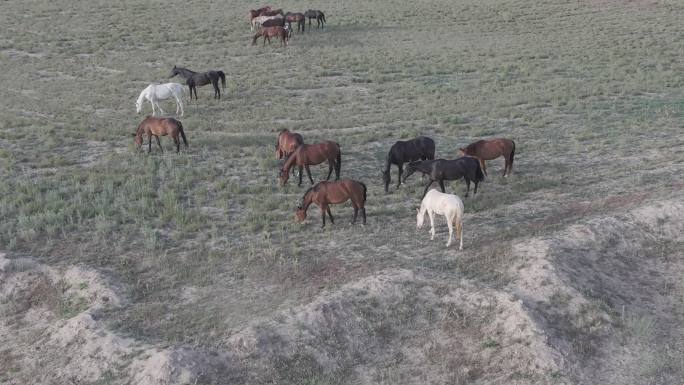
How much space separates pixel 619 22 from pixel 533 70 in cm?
1621

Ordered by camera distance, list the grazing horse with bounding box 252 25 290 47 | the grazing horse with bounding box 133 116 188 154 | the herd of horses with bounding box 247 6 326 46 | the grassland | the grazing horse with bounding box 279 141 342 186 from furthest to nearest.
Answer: the herd of horses with bounding box 247 6 326 46 < the grazing horse with bounding box 252 25 290 47 < the grazing horse with bounding box 133 116 188 154 < the grazing horse with bounding box 279 141 342 186 < the grassland

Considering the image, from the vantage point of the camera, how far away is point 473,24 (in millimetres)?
41375

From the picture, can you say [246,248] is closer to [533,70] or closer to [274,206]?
[274,206]

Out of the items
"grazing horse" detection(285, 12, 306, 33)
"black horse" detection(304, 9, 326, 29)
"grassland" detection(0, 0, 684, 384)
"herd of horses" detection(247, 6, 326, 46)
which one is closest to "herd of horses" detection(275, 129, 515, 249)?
"grassland" detection(0, 0, 684, 384)

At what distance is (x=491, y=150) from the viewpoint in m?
15.9

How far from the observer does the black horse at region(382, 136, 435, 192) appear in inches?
608

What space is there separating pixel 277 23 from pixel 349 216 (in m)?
26.6

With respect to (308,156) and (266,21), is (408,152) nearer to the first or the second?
(308,156)

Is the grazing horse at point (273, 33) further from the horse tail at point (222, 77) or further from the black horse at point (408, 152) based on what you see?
the black horse at point (408, 152)

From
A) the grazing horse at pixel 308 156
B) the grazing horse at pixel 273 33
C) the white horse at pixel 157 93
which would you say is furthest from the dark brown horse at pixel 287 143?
the grazing horse at pixel 273 33

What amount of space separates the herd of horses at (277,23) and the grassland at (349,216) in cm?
453

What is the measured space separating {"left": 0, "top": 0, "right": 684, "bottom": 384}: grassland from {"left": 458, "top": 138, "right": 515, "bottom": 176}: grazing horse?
58cm

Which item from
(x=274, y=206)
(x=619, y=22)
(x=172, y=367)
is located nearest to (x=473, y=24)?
(x=619, y=22)

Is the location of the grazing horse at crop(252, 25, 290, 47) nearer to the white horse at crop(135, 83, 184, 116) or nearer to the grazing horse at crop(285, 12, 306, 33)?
the grazing horse at crop(285, 12, 306, 33)
